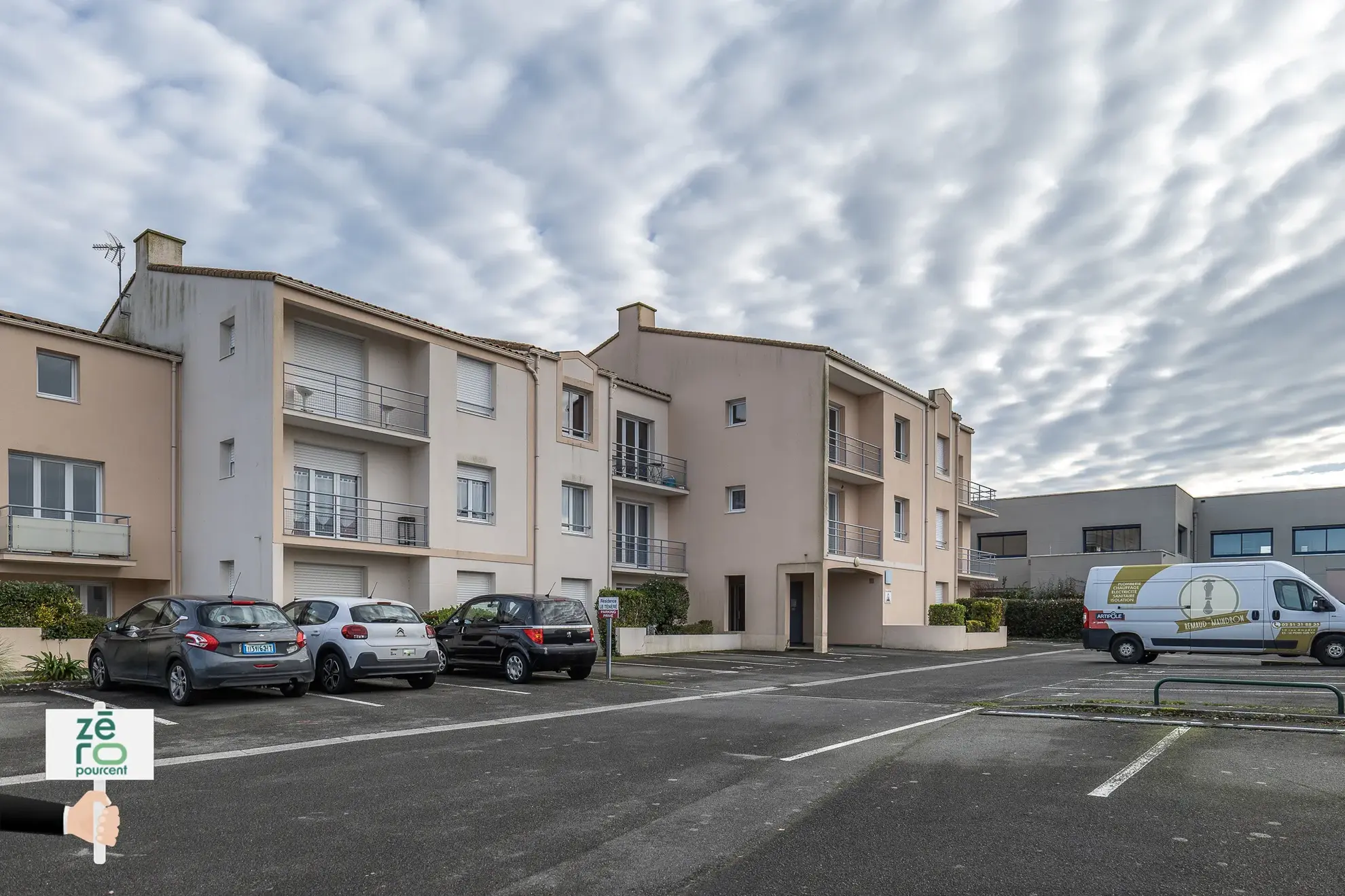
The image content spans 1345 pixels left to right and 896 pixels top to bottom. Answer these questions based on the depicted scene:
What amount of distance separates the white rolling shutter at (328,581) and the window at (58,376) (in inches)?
234

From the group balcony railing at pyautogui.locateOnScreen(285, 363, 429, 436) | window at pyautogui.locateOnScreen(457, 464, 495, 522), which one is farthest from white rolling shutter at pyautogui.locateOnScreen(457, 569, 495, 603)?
balcony railing at pyautogui.locateOnScreen(285, 363, 429, 436)

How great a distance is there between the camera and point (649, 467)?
1257 inches

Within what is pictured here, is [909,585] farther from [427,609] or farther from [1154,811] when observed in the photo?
[1154,811]

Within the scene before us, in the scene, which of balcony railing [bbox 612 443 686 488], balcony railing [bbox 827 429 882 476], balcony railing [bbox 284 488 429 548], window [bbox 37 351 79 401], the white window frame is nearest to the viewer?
the white window frame

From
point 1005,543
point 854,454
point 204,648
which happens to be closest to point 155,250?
point 204,648

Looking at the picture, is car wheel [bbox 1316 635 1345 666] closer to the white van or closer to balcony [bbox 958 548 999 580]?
the white van

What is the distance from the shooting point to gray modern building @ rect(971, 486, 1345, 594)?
47.5m

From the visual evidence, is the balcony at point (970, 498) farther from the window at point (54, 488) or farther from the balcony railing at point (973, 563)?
the window at point (54, 488)

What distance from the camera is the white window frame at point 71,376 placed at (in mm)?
21422

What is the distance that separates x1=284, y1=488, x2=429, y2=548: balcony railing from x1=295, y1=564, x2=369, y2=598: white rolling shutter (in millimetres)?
727

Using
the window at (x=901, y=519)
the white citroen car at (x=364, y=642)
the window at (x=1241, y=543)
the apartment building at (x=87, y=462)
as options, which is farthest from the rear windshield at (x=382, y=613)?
the window at (x=1241, y=543)

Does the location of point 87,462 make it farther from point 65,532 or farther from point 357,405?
point 357,405

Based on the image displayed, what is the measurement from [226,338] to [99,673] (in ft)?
32.2

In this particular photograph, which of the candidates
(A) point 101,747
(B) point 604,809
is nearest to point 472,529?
(B) point 604,809
